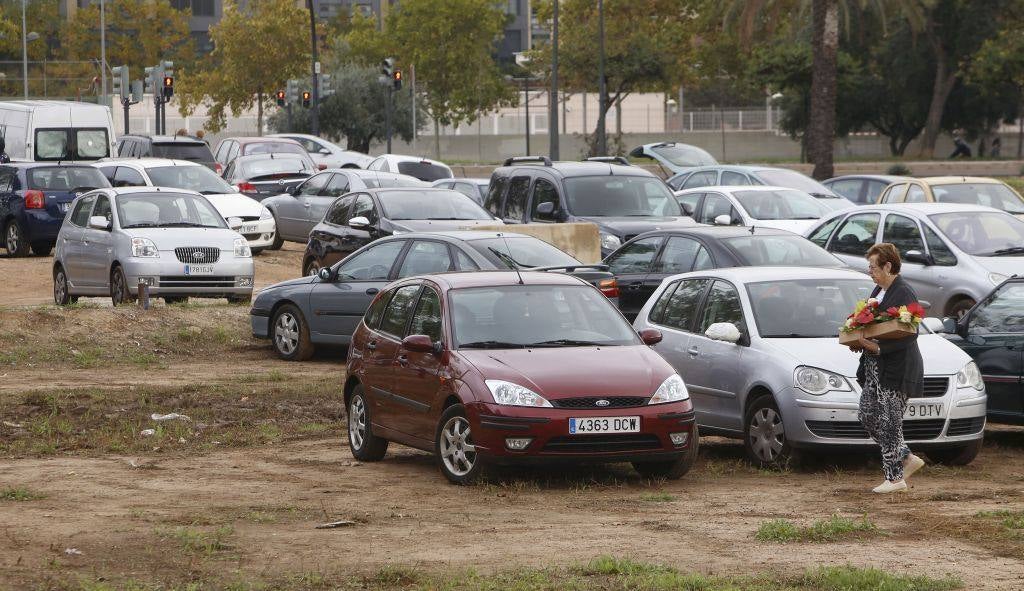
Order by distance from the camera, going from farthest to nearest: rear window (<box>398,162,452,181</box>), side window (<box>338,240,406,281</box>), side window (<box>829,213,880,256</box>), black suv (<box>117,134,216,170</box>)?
black suv (<box>117,134,216,170</box>) → rear window (<box>398,162,452,181</box>) → side window (<box>829,213,880,256</box>) → side window (<box>338,240,406,281</box>)

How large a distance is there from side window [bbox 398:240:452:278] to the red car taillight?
14.2m

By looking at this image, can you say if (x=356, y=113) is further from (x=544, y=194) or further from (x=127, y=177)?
(x=544, y=194)

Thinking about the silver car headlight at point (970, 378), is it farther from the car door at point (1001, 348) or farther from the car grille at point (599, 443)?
the car grille at point (599, 443)

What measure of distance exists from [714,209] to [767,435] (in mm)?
13871

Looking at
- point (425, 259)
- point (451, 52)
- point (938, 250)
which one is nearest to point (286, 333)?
point (425, 259)

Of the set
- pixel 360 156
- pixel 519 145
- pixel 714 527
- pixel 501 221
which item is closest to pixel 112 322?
pixel 501 221

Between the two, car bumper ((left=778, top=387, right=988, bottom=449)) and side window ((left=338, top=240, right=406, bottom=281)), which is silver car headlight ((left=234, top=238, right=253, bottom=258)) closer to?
side window ((left=338, top=240, right=406, bottom=281))

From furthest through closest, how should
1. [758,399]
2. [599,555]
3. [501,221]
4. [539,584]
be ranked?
[501,221] → [758,399] → [599,555] → [539,584]

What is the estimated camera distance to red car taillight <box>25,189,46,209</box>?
97.7 feet

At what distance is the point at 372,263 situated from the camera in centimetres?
1784

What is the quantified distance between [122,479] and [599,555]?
13.7 ft

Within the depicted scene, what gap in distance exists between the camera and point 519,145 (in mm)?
75375

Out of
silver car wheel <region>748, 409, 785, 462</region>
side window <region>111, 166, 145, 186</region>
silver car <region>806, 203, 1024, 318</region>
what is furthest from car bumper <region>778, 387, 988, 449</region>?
side window <region>111, 166, 145, 186</region>

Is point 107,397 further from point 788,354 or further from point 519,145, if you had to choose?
point 519,145
